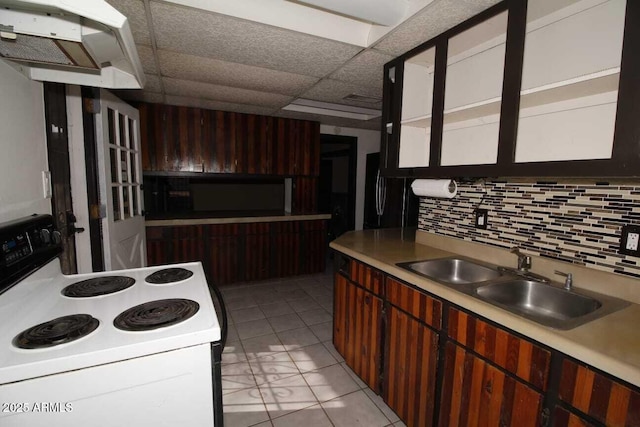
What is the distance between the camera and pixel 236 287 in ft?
12.6

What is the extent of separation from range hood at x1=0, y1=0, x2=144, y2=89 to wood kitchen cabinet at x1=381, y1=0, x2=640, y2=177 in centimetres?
156

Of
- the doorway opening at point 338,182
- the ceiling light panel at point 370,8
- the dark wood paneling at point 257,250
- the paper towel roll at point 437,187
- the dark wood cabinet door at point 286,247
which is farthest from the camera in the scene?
the doorway opening at point 338,182

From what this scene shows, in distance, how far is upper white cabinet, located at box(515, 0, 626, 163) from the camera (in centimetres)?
125

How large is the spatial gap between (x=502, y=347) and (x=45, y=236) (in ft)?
6.61

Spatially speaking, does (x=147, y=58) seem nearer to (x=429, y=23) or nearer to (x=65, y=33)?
(x=65, y=33)

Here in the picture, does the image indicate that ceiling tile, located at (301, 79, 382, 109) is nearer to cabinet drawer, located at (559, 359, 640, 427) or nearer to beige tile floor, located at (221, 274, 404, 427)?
beige tile floor, located at (221, 274, 404, 427)

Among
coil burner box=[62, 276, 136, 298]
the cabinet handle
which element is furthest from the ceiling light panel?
the cabinet handle

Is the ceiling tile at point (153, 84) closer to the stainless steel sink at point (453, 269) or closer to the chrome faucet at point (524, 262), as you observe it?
the stainless steel sink at point (453, 269)

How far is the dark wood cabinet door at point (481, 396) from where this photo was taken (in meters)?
1.07

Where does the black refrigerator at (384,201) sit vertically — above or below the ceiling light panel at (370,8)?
below

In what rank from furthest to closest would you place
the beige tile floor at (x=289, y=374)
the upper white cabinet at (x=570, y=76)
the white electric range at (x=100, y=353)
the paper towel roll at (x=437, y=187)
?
the paper towel roll at (x=437, y=187) → the beige tile floor at (x=289, y=374) → the upper white cabinet at (x=570, y=76) → the white electric range at (x=100, y=353)

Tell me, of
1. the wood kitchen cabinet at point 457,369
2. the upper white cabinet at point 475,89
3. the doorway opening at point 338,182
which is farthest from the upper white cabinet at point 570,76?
the doorway opening at point 338,182

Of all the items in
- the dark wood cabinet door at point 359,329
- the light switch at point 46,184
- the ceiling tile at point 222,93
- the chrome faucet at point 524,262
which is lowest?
the dark wood cabinet door at point 359,329

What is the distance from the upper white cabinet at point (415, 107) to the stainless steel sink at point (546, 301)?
97 centimetres
